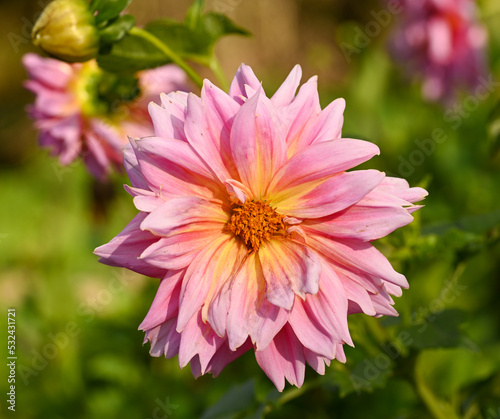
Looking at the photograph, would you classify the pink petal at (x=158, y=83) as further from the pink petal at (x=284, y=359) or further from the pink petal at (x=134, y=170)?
the pink petal at (x=284, y=359)

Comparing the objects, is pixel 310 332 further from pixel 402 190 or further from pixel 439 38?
pixel 439 38

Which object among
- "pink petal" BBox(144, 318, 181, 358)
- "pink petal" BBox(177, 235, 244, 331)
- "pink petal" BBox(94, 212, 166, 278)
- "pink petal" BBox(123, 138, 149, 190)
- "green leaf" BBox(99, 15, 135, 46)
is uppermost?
"green leaf" BBox(99, 15, 135, 46)

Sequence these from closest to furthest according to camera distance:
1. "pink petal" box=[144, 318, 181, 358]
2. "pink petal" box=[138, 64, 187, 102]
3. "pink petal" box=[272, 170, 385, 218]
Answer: "pink petal" box=[272, 170, 385, 218], "pink petal" box=[144, 318, 181, 358], "pink petal" box=[138, 64, 187, 102]

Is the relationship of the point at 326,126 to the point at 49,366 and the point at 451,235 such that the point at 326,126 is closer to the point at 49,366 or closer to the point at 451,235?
the point at 451,235

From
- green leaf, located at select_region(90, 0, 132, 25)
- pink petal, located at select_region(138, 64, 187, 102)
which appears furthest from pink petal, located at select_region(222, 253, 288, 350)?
pink petal, located at select_region(138, 64, 187, 102)

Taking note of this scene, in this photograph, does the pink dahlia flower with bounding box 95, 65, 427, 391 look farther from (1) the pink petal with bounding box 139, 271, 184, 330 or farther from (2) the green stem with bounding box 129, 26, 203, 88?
(2) the green stem with bounding box 129, 26, 203, 88

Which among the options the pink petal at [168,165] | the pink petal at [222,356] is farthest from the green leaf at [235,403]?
the pink petal at [168,165]

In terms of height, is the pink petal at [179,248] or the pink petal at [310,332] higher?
the pink petal at [310,332]
